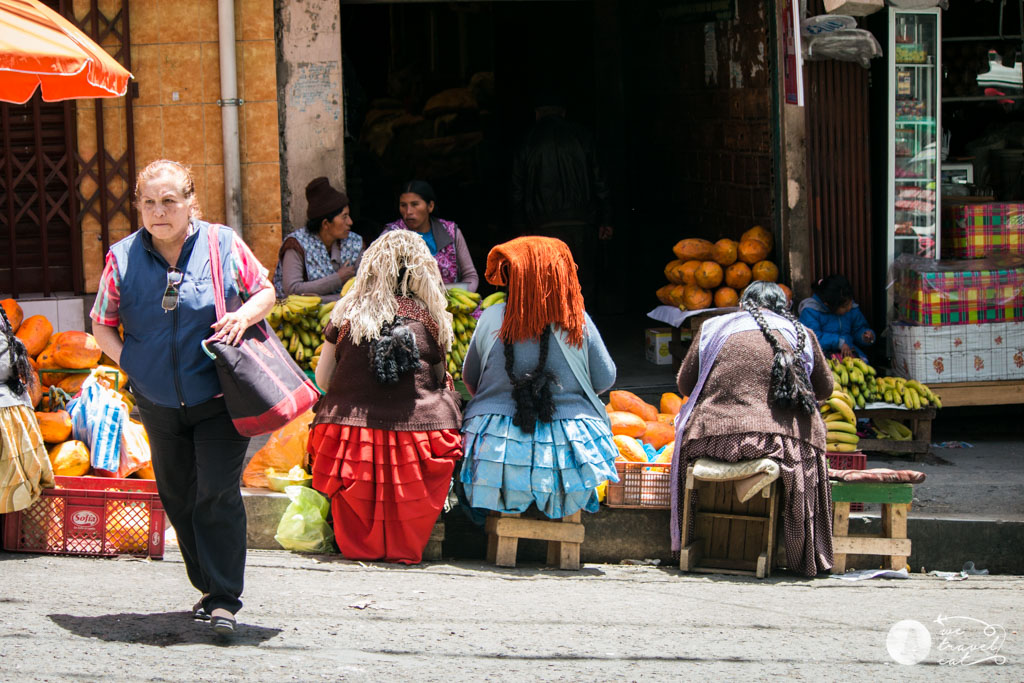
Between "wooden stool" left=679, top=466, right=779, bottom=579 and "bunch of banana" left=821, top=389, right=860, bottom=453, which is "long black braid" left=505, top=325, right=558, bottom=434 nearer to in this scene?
"wooden stool" left=679, top=466, right=779, bottom=579

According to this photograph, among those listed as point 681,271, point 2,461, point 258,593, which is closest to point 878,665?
point 258,593

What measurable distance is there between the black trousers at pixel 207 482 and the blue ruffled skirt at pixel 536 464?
144 centimetres

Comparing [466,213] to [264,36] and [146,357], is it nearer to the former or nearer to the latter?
[264,36]

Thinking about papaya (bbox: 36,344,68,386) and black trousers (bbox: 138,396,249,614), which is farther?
papaya (bbox: 36,344,68,386)

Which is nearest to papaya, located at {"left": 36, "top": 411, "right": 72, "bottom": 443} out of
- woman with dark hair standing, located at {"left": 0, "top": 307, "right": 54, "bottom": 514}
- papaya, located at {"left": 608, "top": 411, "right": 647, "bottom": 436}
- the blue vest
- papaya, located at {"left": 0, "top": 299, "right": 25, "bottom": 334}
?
woman with dark hair standing, located at {"left": 0, "top": 307, "right": 54, "bottom": 514}

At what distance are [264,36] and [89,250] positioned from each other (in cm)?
180

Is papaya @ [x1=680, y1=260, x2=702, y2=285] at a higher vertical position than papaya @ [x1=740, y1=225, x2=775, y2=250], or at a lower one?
lower

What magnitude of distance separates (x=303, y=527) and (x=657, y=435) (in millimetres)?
2101

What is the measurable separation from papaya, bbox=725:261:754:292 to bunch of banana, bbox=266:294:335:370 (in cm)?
303

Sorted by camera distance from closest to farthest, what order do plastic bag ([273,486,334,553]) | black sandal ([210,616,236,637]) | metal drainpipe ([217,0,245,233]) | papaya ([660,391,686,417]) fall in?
black sandal ([210,616,236,637]), plastic bag ([273,486,334,553]), papaya ([660,391,686,417]), metal drainpipe ([217,0,245,233])

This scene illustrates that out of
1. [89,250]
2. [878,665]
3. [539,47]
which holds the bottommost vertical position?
[878,665]

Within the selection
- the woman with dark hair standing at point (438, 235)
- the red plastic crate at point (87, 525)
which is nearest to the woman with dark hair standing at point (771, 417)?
the woman with dark hair standing at point (438, 235)

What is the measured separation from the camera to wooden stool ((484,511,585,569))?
5.84 meters

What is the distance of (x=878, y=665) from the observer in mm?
4617
